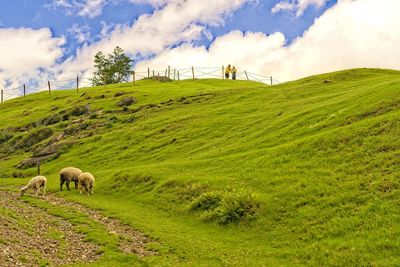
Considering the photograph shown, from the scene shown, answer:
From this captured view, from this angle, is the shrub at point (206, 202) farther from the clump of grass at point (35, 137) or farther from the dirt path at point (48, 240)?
the clump of grass at point (35, 137)

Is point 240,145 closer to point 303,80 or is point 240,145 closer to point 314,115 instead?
point 314,115

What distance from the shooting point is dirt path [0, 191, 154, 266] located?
18.2 metres

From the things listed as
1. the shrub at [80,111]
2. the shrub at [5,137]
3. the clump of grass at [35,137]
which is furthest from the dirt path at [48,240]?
the shrub at [80,111]

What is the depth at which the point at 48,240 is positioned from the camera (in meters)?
21.7

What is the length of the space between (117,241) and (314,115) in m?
24.6

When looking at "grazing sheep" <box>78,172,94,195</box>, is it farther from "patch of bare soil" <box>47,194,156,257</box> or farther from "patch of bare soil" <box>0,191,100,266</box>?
"patch of bare soil" <box>0,191,100,266</box>

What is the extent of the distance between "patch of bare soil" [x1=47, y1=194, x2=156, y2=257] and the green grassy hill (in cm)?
65

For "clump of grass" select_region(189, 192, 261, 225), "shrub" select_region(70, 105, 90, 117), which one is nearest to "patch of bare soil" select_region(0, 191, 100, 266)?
"clump of grass" select_region(189, 192, 261, 225)

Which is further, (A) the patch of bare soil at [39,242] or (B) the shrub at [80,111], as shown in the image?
(B) the shrub at [80,111]

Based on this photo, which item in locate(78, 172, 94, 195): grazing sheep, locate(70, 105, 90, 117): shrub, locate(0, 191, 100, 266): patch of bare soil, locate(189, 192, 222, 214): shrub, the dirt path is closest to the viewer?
locate(0, 191, 100, 266): patch of bare soil

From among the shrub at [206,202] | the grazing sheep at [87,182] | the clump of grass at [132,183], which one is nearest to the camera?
the shrub at [206,202]

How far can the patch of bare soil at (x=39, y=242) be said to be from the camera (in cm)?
1795

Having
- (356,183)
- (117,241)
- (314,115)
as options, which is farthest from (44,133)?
(356,183)

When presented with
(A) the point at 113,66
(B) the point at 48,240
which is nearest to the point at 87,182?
(B) the point at 48,240
